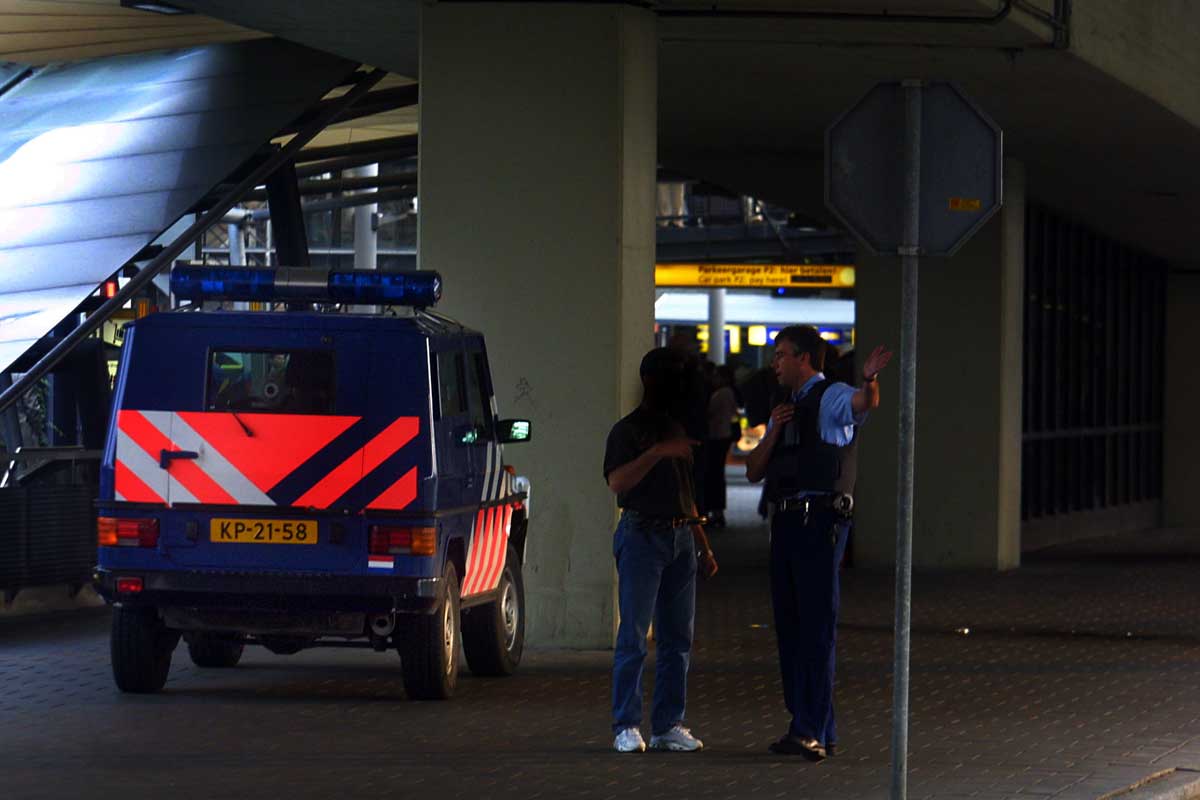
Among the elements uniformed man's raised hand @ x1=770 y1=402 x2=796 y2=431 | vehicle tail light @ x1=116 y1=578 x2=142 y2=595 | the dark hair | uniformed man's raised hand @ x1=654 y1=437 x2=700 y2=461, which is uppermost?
the dark hair

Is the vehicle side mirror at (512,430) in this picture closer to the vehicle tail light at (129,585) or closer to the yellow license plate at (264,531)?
the yellow license plate at (264,531)

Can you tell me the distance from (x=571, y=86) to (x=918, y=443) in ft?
24.5

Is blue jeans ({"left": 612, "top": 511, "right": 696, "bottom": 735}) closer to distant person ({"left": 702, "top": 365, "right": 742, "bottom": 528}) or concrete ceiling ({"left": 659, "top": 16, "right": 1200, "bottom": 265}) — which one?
concrete ceiling ({"left": 659, "top": 16, "right": 1200, "bottom": 265})

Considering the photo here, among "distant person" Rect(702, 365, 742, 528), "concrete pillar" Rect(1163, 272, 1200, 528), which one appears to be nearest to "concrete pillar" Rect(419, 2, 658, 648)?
"distant person" Rect(702, 365, 742, 528)

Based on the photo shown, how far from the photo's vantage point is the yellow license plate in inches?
406

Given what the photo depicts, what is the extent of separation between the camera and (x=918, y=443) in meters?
19.3

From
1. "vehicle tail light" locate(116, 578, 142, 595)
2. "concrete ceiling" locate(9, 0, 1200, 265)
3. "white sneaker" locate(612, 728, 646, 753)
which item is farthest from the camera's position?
"concrete ceiling" locate(9, 0, 1200, 265)

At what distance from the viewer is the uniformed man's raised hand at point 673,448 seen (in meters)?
9.02

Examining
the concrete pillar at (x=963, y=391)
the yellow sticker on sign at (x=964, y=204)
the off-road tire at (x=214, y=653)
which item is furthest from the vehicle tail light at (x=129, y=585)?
the concrete pillar at (x=963, y=391)

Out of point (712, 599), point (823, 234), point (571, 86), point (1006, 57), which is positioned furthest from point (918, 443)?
point (823, 234)

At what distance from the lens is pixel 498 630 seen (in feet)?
38.2

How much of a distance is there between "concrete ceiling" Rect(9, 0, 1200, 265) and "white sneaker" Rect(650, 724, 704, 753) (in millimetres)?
5078

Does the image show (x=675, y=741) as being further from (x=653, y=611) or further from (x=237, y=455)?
(x=237, y=455)

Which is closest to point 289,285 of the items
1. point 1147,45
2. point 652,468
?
point 652,468
